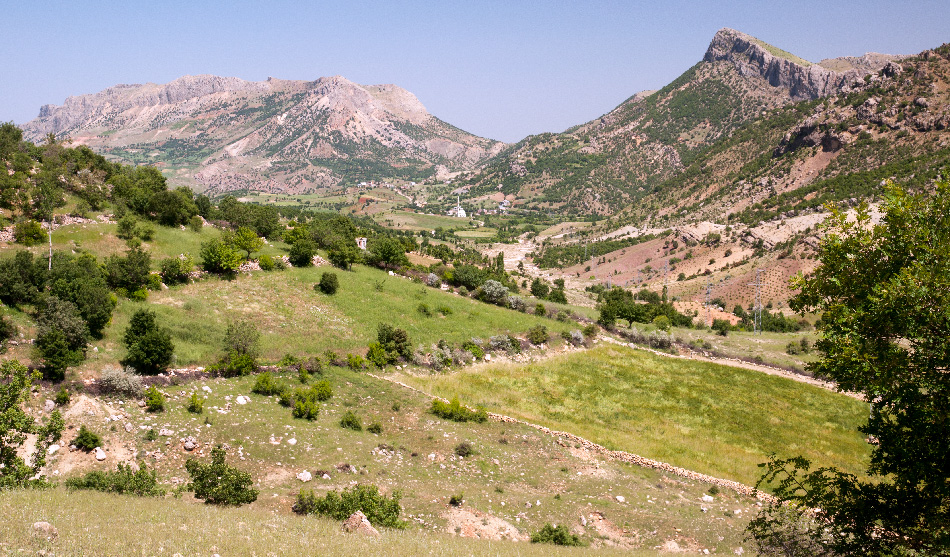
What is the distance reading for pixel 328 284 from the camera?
4547 centimetres

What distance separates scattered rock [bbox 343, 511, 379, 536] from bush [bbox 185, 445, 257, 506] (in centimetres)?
473

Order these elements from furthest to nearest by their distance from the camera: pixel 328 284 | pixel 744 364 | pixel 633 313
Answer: pixel 633 313
pixel 744 364
pixel 328 284

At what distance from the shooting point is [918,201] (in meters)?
11.6

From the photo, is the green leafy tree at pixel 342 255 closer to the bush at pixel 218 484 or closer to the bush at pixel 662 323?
the bush at pixel 662 323

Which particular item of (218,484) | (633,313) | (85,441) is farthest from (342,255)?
(218,484)

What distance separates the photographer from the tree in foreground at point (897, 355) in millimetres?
10398

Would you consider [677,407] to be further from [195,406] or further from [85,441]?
[85,441]

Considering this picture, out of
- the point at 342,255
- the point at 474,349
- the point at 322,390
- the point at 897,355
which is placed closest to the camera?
the point at 897,355

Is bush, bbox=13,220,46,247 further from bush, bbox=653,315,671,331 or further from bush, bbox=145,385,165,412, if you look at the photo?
bush, bbox=653,315,671,331

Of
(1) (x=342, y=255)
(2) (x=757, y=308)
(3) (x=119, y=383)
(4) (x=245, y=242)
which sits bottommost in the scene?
(3) (x=119, y=383)

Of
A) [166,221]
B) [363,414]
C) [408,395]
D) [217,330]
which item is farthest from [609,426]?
[166,221]

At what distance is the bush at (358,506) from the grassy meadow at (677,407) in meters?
15.5

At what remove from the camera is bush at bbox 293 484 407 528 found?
1659cm

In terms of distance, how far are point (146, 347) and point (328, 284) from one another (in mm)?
19124
